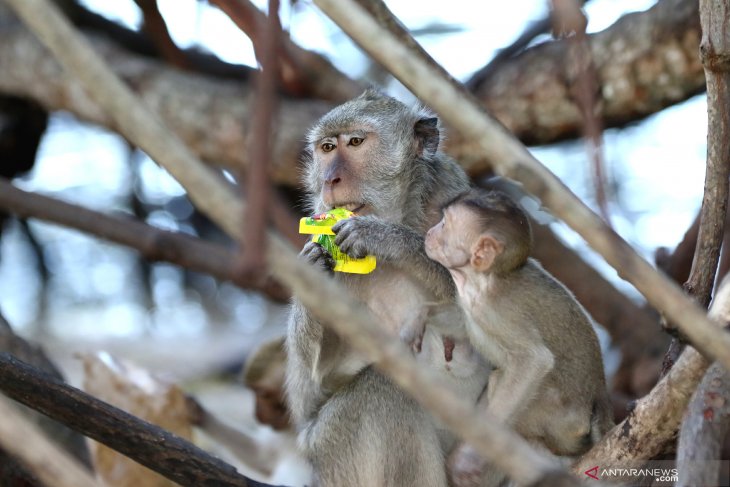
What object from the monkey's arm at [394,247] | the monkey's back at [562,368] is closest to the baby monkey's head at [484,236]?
the monkey's back at [562,368]

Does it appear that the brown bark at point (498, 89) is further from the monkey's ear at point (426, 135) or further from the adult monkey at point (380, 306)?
the adult monkey at point (380, 306)

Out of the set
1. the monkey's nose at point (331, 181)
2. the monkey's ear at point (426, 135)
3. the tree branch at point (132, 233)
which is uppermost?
the tree branch at point (132, 233)

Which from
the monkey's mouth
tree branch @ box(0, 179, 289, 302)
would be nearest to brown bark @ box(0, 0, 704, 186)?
tree branch @ box(0, 179, 289, 302)

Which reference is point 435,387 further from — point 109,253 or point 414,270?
point 109,253

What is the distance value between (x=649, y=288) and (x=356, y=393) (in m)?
2.45

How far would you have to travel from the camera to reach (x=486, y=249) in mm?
3926

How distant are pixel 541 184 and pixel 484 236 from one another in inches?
76.2

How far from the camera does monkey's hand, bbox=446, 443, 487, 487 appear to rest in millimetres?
4164

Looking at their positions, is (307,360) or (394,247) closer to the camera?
(394,247)

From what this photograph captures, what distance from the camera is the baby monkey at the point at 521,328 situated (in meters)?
3.89

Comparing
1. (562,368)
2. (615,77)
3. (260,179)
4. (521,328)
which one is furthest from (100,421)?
(615,77)

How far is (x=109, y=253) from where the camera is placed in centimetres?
1135

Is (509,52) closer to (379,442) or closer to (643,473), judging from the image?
(379,442)

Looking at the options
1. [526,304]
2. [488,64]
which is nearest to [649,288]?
[526,304]
